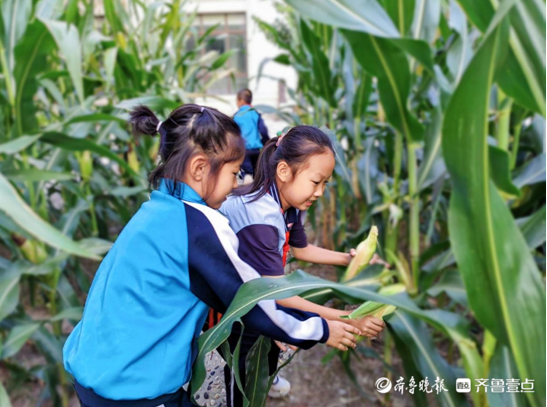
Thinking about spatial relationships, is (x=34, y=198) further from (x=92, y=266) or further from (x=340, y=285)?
(x=92, y=266)

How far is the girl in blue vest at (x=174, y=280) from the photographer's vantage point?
45cm

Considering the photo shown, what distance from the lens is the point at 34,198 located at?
120 cm

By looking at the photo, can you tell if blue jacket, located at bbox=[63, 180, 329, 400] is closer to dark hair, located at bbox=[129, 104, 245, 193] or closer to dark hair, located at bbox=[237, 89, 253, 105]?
dark hair, located at bbox=[129, 104, 245, 193]

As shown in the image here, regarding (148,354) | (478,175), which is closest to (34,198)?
(148,354)

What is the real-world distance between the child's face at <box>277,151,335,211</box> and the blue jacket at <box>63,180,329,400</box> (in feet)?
0.26

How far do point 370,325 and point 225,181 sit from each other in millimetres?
200

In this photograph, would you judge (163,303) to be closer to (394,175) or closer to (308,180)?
(308,180)

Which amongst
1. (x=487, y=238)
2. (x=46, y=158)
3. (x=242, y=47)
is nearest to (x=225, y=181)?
(x=487, y=238)

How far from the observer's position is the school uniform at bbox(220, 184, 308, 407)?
0.43 meters

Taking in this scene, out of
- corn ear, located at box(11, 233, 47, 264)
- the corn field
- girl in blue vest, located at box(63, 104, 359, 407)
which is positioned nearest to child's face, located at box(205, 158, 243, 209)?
girl in blue vest, located at box(63, 104, 359, 407)

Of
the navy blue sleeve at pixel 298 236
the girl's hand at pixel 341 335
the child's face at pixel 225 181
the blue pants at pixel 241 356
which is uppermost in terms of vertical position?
the child's face at pixel 225 181

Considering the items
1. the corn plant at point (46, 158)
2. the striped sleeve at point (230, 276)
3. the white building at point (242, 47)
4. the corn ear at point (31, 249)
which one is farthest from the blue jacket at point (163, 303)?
the white building at point (242, 47)

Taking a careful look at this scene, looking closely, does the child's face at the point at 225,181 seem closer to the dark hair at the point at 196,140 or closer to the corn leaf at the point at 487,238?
the dark hair at the point at 196,140

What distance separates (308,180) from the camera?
0.39 metres
